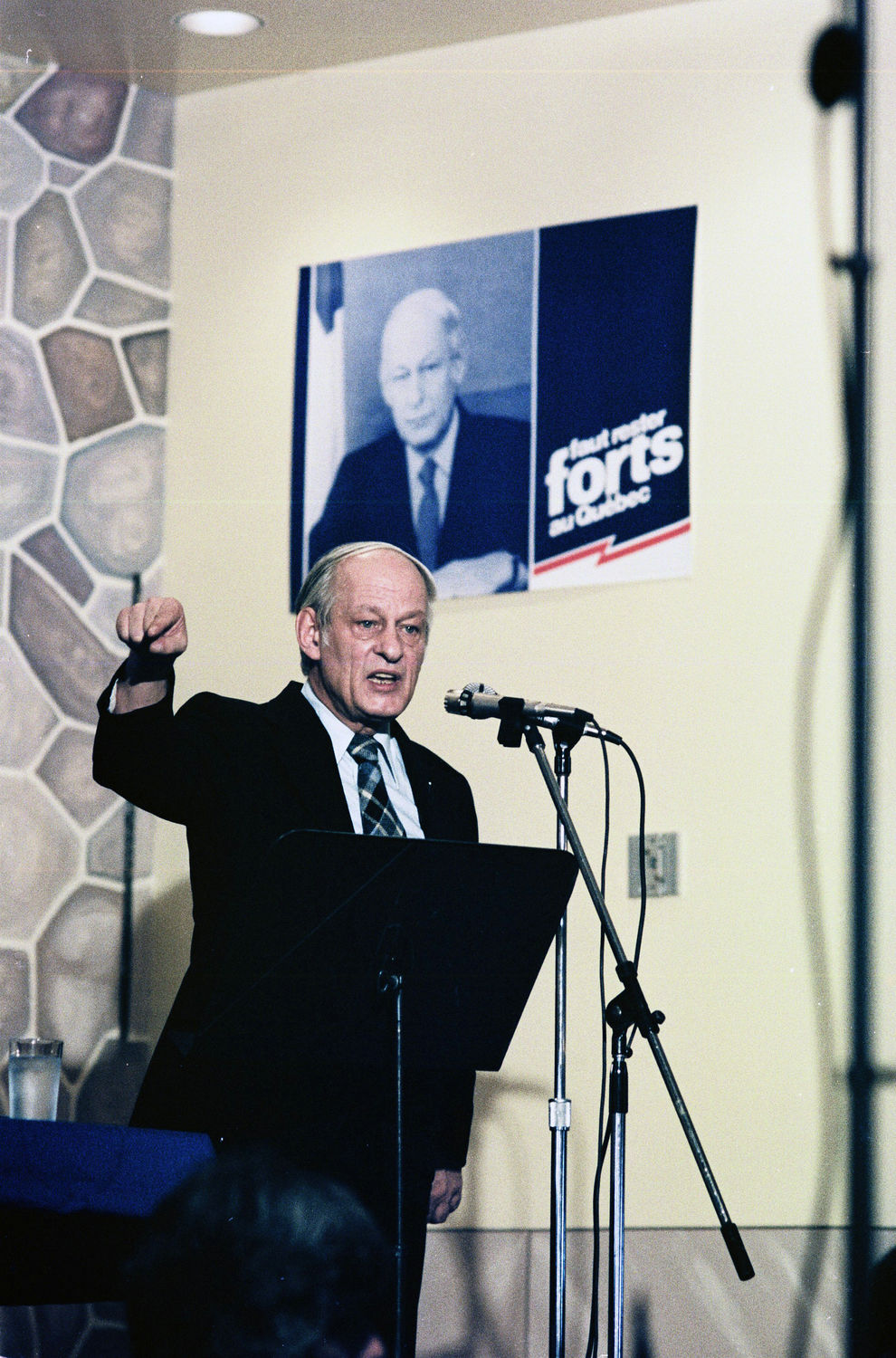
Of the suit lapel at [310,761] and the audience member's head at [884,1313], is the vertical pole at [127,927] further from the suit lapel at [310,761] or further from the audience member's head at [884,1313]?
the audience member's head at [884,1313]

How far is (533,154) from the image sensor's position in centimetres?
340

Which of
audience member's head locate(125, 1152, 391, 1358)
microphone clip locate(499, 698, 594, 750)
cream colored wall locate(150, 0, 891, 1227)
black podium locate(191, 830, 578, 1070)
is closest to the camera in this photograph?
audience member's head locate(125, 1152, 391, 1358)

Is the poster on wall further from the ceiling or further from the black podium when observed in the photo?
the black podium

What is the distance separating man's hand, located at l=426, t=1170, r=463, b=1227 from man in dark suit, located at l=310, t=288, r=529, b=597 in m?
1.22

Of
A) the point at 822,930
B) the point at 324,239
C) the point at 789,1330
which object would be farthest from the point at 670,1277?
the point at 324,239

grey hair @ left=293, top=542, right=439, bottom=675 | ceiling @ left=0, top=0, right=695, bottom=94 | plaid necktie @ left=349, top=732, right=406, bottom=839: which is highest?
ceiling @ left=0, top=0, right=695, bottom=94

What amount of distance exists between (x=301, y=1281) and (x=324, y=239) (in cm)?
295

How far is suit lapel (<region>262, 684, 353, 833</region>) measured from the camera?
2.41m

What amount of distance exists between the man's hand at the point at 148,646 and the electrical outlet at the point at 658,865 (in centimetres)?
126

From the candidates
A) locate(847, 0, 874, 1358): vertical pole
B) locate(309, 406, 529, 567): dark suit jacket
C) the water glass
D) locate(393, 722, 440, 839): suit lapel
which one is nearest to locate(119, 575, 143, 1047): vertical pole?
the water glass

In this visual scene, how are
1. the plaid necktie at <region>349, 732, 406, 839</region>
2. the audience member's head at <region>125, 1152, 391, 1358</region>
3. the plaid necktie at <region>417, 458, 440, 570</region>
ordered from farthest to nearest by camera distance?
the plaid necktie at <region>417, 458, 440, 570</region>
the plaid necktie at <region>349, 732, 406, 839</region>
the audience member's head at <region>125, 1152, 391, 1358</region>

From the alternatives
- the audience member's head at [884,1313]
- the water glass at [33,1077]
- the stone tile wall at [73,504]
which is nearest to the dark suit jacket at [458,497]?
the stone tile wall at [73,504]

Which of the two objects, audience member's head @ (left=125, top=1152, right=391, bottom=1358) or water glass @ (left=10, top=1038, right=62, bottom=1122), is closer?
audience member's head @ (left=125, top=1152, right=391, bottom=1358)

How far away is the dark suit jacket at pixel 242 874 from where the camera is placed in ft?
7.45
